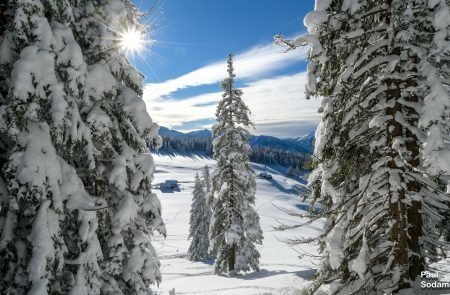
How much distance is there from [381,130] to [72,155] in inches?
209

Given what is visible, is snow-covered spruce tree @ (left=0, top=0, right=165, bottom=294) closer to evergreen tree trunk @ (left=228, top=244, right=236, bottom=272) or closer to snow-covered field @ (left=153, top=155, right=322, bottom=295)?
snow-covered field @ (left=153, top=155, right=322, bottom=295)

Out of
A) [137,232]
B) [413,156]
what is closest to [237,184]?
[137,232]

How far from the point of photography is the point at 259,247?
54812 millimetres

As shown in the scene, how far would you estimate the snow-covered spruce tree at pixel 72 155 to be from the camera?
215 inches

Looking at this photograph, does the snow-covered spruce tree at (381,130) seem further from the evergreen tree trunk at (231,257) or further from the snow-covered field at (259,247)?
the evergreen tree trunk at (231,257)

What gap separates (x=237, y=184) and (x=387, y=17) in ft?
68.7

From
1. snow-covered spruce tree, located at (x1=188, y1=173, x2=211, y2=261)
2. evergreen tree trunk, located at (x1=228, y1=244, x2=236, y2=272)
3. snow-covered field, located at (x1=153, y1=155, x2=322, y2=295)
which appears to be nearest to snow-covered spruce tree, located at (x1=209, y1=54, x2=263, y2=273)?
evergreen tree trunk, located at (x1=228, y1=244, x2=236, y2=272)

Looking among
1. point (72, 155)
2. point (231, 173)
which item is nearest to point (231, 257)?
point (231, 173)

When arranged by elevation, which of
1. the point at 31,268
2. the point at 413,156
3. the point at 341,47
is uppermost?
the point at 341,47

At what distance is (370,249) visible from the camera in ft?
20.9

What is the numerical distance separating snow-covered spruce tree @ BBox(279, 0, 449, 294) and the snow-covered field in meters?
1.18

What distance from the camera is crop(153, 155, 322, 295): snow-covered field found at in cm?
1912

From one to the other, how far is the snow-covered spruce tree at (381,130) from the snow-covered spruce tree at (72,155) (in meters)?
3.65

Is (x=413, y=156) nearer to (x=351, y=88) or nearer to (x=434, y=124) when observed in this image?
(x=434, y=124)
